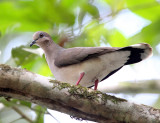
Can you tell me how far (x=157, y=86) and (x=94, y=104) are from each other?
1.88 m

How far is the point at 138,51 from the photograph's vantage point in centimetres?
470

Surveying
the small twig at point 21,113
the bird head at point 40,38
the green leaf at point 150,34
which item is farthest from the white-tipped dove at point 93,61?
the small twig at point 21,113

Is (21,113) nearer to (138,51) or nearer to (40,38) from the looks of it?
(40,38)

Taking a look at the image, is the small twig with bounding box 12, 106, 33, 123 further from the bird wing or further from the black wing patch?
the black wing patch

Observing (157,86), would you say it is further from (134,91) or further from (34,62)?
(34,62)

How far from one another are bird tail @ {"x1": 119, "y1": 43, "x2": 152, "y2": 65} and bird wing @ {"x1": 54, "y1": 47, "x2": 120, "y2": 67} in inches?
11.6

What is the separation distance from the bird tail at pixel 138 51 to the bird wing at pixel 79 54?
0.29 meters

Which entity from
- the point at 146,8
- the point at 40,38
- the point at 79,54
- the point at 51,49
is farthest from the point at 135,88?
the point at 40,38

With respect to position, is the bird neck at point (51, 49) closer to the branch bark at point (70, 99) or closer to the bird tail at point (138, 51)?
the bird tail at point (138, 51)

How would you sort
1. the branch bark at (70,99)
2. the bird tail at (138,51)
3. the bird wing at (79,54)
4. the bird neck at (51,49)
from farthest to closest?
the bird neck at (51,49)
the bird wing at (79,54)
the bird tail at (138,51)
the branch bark at (70,99)

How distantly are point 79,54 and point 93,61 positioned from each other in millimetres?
265

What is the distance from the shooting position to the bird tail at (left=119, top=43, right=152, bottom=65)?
452 cm

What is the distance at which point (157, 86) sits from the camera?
16.4 feet

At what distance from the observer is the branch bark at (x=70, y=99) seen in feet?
10.8
